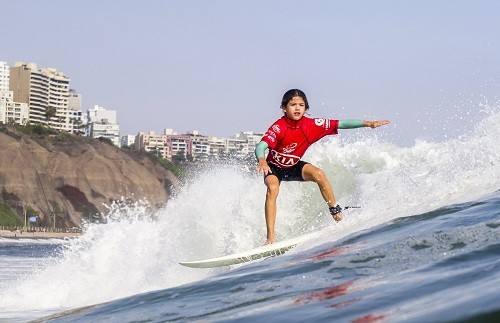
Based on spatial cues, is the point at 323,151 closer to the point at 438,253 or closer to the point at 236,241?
the point at 236,241

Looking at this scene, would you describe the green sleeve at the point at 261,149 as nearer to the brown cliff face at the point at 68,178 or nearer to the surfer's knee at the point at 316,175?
the surfer's knee at the point at 316,175

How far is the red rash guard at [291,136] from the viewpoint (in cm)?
889

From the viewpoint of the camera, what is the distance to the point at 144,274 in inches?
360

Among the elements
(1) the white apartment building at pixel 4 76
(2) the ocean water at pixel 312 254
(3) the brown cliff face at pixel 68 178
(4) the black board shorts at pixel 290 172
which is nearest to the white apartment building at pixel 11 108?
(1) the white apartment building at pixel 4 76

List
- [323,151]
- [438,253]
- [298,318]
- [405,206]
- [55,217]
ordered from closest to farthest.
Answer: [298,318], [438,253], [405,206], [323,151], [55,217]

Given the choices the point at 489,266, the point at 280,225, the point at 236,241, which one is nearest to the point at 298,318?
the point at 489,266

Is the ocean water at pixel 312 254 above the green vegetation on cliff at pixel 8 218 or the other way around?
the other way around

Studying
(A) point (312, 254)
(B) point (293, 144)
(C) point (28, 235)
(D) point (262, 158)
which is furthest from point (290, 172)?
(C) point (28, 235)

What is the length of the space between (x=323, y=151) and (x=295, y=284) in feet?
28.3

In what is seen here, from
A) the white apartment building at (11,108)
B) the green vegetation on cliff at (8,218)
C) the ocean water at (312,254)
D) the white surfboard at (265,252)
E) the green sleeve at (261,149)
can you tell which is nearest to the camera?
the ocean water at (312,254)

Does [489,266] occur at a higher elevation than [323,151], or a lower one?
lower

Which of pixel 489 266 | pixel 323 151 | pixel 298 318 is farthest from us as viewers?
pixel 323 151

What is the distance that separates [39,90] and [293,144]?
173058 mm

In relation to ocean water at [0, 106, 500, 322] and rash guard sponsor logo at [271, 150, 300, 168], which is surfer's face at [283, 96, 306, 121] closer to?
rash guard sponsor logo at [271, 150, 300, 168]
